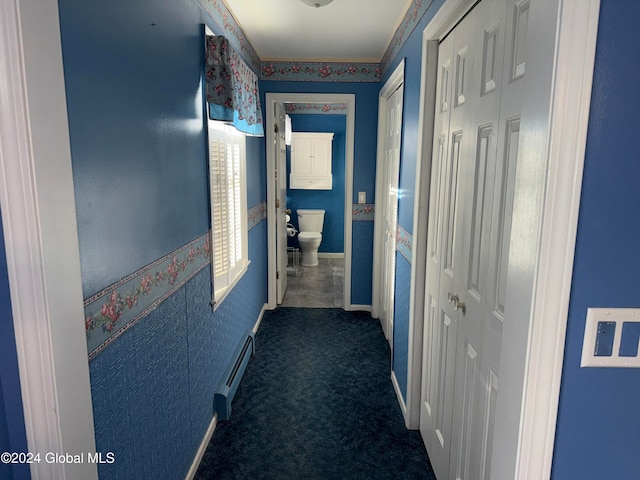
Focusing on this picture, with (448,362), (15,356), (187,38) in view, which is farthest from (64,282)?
(448,362)

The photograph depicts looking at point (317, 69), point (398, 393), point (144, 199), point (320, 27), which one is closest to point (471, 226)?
point (144, 199)

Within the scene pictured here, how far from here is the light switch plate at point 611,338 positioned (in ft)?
2.65

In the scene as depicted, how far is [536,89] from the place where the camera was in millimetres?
806

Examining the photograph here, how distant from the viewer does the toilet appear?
5871 millimetres

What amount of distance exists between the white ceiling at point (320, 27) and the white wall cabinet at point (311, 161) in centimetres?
231

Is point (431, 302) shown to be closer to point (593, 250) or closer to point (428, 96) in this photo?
point (428, 96)

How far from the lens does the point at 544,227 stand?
789 millimetres

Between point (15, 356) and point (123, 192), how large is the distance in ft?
1.92

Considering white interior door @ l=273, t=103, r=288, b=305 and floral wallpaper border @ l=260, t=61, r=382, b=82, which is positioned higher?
floral wallpaper border @ l=260, t=61, r=382, b=82

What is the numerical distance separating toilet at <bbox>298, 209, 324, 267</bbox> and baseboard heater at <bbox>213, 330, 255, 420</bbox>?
2.77 metres

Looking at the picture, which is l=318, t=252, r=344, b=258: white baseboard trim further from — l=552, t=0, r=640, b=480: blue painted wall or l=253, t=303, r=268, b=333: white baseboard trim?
l=552, t=0, r=640, b=480: blue painted wall

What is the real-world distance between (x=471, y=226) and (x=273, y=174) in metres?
2.73

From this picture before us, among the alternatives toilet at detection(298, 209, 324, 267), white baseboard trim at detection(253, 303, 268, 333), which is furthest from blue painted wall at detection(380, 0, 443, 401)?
toilet at detection(298, 209, 324, 267)

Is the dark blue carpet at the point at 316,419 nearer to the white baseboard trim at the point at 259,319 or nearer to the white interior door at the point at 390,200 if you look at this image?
the white baseboard trim at the point at 259,319
